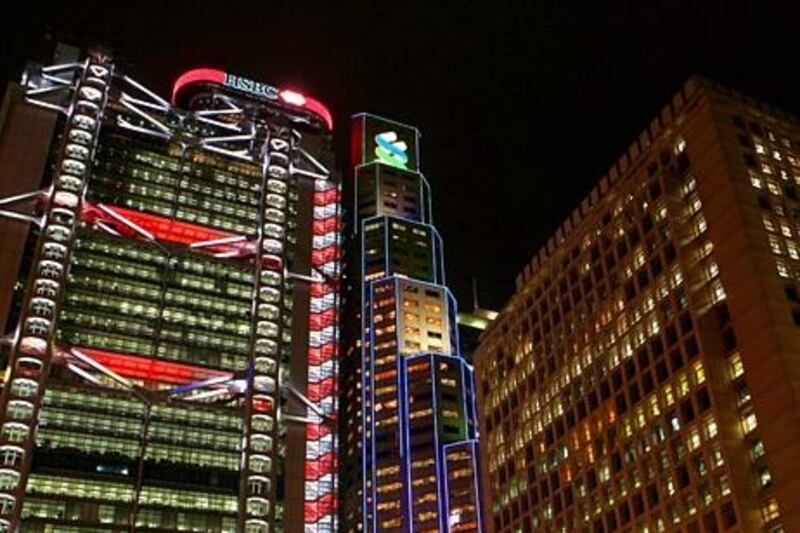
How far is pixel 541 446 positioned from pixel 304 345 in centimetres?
2961

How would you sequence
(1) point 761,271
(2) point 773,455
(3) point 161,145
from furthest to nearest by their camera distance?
(3) point 161,145, (1) point 761,271, (2) point 773,455

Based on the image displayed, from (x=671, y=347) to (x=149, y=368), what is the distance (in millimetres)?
55933

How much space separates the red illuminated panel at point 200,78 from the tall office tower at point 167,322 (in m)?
8.59

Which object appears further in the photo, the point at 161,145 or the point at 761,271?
the point at 161,145

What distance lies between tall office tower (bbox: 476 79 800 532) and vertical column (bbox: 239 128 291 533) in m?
30.1

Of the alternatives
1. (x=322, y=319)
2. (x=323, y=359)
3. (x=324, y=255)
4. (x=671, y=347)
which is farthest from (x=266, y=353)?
(x=671, y=347)

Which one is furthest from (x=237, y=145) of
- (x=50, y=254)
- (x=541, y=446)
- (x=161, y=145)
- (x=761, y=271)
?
(x=761, y=271)

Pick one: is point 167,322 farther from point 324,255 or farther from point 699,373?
point 699,373

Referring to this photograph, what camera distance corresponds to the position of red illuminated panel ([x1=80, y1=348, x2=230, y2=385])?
99.6 metres

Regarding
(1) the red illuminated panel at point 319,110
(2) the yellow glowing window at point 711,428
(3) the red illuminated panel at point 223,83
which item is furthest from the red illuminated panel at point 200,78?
(2) the yellow glowing window at point 711,428

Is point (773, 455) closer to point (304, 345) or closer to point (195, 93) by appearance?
point (304, 345)

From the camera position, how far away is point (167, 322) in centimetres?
10644

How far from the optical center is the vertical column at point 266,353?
3369 inches

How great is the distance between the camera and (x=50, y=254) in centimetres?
9175
